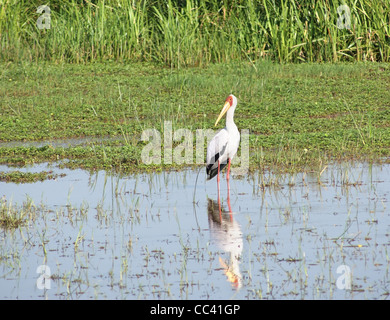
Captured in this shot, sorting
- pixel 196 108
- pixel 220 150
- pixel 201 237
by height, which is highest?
pixel 196 108

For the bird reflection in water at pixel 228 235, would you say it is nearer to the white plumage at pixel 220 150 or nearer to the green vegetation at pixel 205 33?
the white plumage at pixel 220 150

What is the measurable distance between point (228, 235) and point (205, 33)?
8.93 meters

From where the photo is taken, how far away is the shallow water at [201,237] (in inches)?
201

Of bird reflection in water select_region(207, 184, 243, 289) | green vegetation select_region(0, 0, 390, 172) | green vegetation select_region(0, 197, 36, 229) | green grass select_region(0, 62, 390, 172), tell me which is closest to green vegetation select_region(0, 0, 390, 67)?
green vegetation select_region(0, 0, 390, 172)

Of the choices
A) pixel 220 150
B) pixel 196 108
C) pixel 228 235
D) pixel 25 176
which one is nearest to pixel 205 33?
pixel 196 108

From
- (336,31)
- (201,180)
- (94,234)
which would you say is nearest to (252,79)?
(336,31)

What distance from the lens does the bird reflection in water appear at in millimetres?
5344

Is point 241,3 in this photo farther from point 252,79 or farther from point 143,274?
point 143,274

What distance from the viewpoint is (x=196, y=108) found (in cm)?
1164

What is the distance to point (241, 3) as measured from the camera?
15.1 m

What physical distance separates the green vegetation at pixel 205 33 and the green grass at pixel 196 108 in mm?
492

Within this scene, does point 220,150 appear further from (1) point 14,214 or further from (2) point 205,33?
(2) point 205,33

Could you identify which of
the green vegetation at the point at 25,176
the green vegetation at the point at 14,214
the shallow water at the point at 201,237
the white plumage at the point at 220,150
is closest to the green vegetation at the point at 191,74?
the green vegetation at the point at 25,176

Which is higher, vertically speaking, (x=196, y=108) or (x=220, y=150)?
(x=196, y=108)
